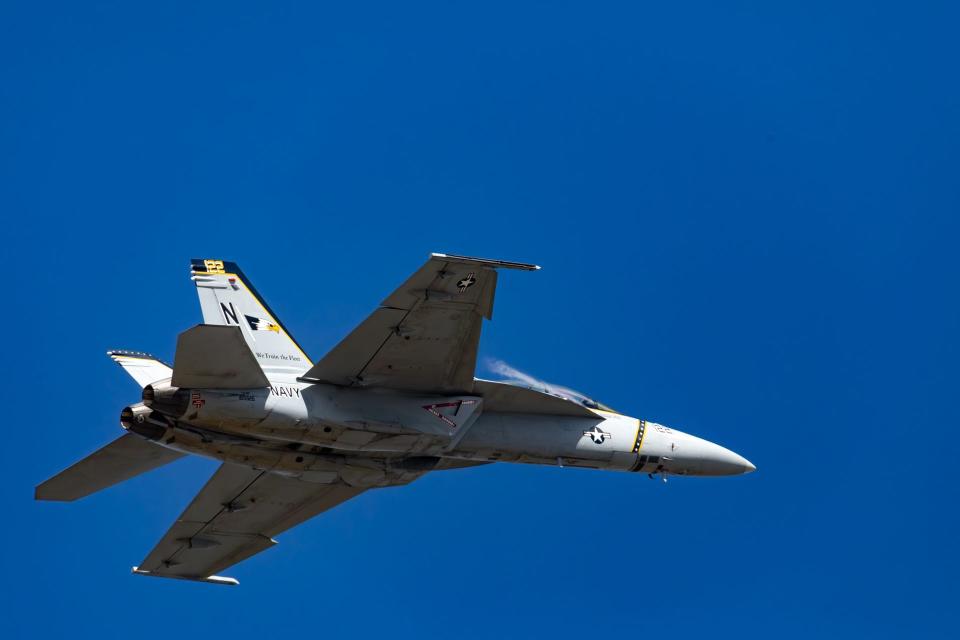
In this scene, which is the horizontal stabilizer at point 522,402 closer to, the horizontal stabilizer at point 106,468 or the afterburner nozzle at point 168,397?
the afterburner nozzle at point 168,397

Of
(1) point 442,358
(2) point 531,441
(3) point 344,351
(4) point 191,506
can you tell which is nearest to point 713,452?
(2) point 531,441

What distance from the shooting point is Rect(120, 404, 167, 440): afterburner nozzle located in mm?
25453

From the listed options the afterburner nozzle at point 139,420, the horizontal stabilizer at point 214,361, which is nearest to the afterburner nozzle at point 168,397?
the horizontal stabilizer at point 214,361

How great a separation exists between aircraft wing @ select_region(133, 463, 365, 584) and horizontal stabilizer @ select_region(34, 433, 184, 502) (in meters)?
3.49

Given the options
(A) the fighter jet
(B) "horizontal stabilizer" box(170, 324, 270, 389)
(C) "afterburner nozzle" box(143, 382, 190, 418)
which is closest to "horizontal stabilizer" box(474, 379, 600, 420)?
(A) the fighter jet

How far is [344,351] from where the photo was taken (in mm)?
26297

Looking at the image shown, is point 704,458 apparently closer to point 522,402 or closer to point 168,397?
point 522,402

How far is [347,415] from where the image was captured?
87.4 feet

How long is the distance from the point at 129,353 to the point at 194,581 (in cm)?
789

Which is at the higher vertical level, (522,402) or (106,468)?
(522,402)

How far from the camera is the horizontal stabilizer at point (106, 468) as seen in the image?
27469 millimetres

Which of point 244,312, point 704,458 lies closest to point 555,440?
point 704,458

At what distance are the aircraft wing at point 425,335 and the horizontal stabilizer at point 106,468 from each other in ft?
12.4

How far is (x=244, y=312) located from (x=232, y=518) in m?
5.97
